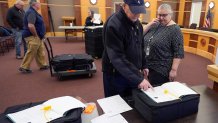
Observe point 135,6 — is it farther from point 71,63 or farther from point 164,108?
point 71,63

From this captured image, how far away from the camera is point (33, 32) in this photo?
345 centimetres

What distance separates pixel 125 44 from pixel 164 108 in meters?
0.53

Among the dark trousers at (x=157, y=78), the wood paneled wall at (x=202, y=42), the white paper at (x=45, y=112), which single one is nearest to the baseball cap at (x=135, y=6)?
the white paper at (x=45, y=112)

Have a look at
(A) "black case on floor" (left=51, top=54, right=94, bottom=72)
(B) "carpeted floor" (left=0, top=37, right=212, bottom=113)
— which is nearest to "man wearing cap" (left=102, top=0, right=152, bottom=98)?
(B) "carpeted floor" (left=0, top=37, right=212, bottom=113)

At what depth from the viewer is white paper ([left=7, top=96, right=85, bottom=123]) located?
0.91m

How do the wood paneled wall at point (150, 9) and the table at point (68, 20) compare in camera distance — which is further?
the table at point (68, 20)

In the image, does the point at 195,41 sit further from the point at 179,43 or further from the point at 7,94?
the point at 7,94

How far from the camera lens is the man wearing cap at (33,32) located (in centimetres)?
339

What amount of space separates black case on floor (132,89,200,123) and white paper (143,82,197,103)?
0.03m

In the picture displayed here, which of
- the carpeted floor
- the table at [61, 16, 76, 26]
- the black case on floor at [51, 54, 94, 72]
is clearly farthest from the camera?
the table at [61, 16, 76, 26]

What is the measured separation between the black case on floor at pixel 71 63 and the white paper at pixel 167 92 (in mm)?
2426

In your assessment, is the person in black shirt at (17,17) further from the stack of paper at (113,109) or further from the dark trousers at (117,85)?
the stack of paper at (113,109)

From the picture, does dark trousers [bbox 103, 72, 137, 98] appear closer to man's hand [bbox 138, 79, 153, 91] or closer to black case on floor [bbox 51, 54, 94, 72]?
man's hand [bbox 138, 79, 153, 91]

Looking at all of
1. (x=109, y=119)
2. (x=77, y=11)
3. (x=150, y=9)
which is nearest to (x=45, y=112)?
(x=109, y=119)
